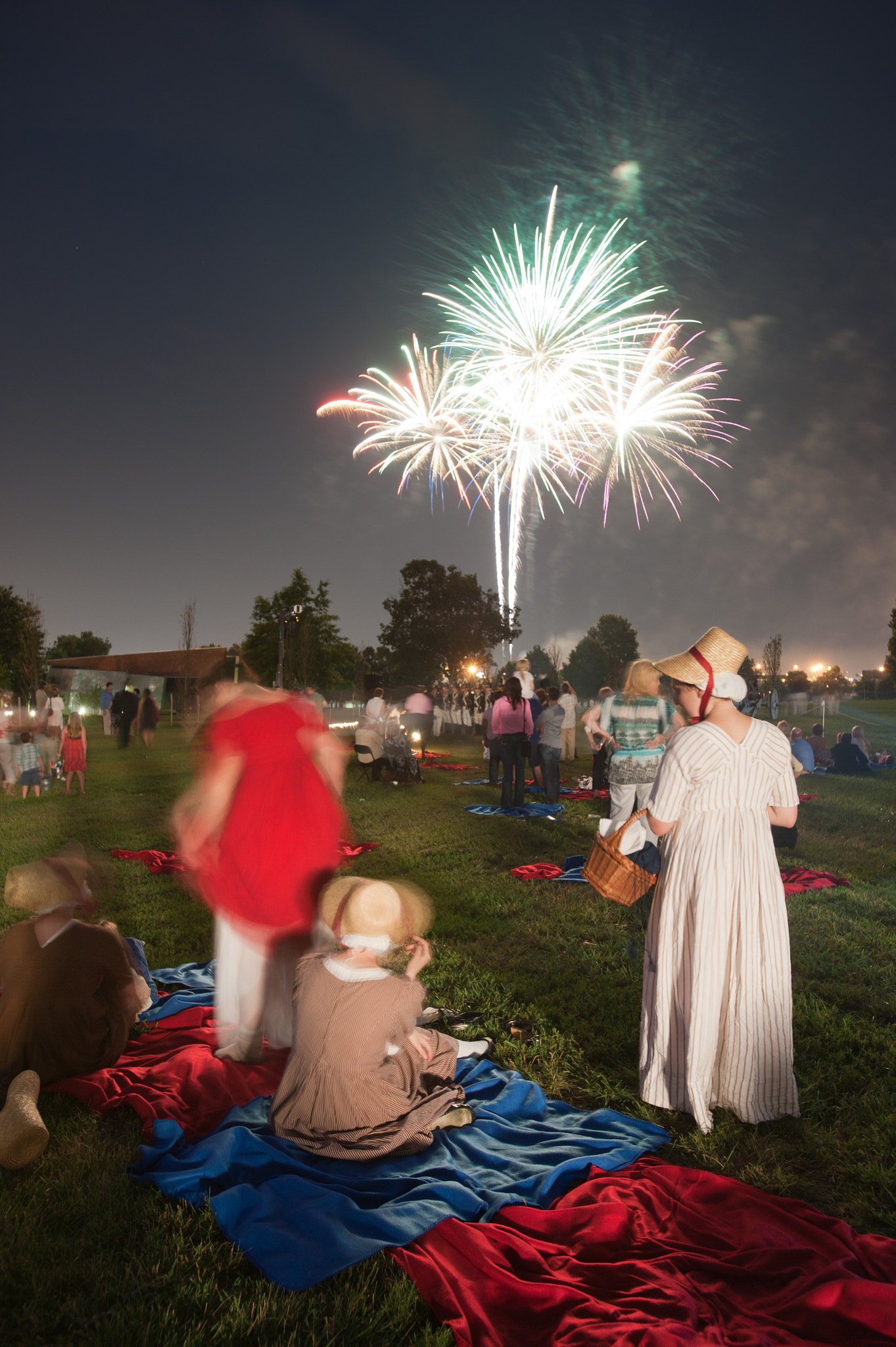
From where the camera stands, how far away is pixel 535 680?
17.9 meters

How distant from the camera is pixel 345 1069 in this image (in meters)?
3.29

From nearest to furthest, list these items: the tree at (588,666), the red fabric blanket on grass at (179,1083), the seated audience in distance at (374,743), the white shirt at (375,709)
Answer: the red fabric blanket on grass at (179,1083) → the white shirt at (375,709) → the seated audience in distance at (374,743) → the tree at (588,666)

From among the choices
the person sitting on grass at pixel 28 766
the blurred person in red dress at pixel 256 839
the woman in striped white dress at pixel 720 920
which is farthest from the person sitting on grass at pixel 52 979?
the person sitting on grass at pixel 28 766

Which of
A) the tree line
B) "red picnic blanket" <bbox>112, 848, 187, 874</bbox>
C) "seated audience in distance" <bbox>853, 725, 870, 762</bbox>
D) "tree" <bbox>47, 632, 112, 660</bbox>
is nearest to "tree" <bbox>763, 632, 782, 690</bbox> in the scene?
the tree line

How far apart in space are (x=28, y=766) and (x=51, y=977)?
11633mm

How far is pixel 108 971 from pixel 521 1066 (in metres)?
2.36

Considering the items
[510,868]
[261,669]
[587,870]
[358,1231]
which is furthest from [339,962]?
[261,669]

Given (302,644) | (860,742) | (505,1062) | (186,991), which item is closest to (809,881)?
(505,1062)

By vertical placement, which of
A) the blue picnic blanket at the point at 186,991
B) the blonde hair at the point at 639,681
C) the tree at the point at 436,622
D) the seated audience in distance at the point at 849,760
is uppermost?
the tree at the point at 436,622

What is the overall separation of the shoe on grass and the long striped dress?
2.82m

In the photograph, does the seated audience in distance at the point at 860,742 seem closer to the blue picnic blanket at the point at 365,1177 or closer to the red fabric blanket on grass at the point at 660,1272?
the blue picnic blanket at the point at 365,1177

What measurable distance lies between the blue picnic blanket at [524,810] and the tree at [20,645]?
1212 inches

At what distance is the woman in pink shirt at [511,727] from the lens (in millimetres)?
12156

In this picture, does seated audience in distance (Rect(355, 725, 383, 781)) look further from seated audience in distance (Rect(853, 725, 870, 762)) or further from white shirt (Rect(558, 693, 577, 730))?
seated audience in distance (Rect(853, 725, 870, 762))
